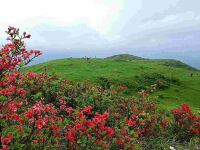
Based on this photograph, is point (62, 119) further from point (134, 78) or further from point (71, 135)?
point (134, 78)

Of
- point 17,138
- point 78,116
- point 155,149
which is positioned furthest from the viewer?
point 155,149

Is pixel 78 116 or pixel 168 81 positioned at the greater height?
pixel 78 116

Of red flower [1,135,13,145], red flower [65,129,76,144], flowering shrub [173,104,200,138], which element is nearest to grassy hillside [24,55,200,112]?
flowering shrub [173,104,200,138]

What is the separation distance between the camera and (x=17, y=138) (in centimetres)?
1205

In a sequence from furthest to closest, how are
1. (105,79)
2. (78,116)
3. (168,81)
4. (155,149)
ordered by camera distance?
(168,81)
(105,79)
(155,149)
(78,116)

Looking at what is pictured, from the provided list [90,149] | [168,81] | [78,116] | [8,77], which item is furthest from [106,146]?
[168,81]

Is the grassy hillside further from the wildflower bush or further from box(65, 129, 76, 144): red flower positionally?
box(65, 129, 76, 144): red flower

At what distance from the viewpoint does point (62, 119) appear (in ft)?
53.8

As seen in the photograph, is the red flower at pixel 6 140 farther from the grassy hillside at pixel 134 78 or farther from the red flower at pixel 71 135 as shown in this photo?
the grassy hillside at pixel 134 78

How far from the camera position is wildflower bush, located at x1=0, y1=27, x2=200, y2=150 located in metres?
12.0

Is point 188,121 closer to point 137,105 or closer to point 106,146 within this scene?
point 137,105

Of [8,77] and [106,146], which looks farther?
[106,146]

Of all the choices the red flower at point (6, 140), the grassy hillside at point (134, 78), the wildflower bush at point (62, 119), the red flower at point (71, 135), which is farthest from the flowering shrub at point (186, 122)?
the grassy hillside at point (134, 78)

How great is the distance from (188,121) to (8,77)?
12720 mm
